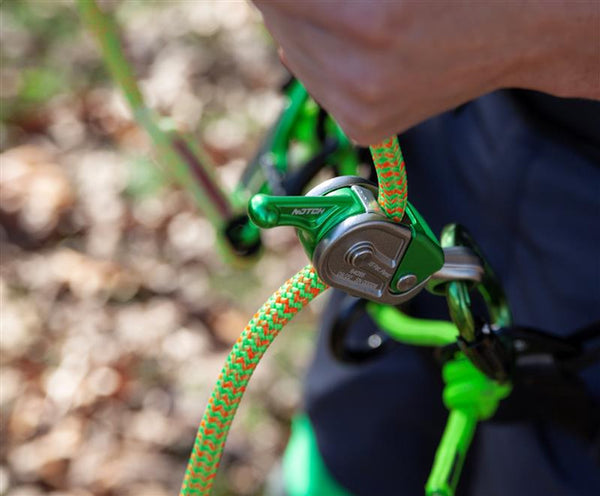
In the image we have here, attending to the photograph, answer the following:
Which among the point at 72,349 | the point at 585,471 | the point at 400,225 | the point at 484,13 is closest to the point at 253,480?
the point at 72,349

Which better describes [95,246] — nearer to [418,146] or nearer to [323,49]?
[418,146]

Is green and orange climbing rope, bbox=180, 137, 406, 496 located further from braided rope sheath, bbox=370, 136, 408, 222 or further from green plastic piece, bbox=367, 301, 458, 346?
green plastic piece, bbox=367, 301, 458, 346

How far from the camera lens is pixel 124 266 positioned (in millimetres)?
1672

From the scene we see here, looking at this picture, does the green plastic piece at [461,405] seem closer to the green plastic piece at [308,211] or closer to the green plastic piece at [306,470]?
the green plastic piece at [308,211]

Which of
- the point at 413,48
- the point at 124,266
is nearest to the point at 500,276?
the point at 413,48

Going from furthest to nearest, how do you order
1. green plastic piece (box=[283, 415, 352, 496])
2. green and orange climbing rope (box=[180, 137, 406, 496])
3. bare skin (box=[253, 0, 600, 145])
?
green plastic piece (box=[283, 415, 352, 496]), green and orange climbing rope (box=[180, 137, 406, 496]), bare skin (box=[253, 0, 600, 145])

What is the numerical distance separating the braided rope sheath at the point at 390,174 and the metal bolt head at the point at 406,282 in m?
0.05

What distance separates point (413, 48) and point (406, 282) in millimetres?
150

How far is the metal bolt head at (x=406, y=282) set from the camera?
477 mm

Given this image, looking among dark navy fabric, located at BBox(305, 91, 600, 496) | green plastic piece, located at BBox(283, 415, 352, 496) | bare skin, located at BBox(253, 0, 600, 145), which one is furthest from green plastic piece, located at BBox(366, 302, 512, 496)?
green plastic piece, located at BBox(283, 415, 352, 496)

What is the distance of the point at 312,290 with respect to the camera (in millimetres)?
482

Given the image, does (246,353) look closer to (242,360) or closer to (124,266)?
(242,360)

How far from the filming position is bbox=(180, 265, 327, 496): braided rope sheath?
0.48 meters

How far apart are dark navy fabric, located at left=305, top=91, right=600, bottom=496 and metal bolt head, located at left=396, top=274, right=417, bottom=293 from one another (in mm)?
234
